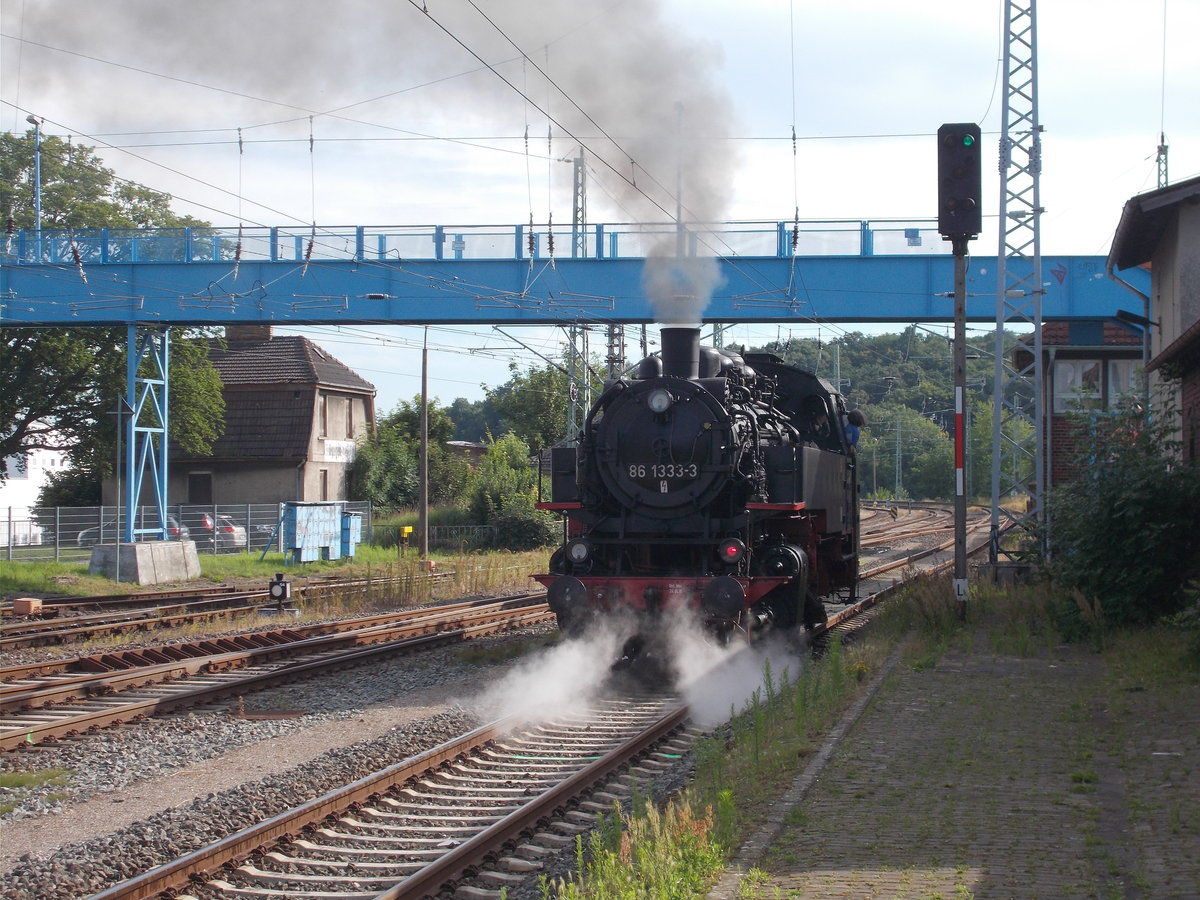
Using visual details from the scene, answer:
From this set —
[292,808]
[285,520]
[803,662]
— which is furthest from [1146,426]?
[285,520]

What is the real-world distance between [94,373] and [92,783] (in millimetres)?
27060

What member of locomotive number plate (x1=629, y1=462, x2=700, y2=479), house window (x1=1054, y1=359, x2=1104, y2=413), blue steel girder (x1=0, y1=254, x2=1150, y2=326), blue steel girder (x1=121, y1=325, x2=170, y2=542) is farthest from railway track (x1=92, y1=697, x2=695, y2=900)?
house window (x1=1054, y1=359, x2=1104, y2=413)

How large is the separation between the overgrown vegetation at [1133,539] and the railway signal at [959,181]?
3.35 metres

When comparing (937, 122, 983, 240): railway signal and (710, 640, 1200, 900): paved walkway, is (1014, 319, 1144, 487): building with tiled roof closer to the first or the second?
(937, 122, 983, 240): railway signal

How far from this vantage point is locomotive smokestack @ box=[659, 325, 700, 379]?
11.9 metres

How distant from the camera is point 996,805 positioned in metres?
6.19

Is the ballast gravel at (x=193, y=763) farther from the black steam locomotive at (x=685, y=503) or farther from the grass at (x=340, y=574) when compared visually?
the grass at (x=340, y=574)

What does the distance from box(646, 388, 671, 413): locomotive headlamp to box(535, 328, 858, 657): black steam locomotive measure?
0.01m

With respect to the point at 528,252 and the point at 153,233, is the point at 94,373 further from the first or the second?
the point at 528,252

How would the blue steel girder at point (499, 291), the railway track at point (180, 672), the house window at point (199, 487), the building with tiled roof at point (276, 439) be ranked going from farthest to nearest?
the house window at point (199, 487)
the building with tiled roof at point (276, 439)
the blue steel girder at point (499, 291)
the railway track at point (180, 672)

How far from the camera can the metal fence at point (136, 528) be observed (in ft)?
92.2

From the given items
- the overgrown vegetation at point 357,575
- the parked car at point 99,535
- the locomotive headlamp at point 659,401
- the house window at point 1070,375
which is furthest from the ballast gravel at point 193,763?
A: the parked car at point 99,535

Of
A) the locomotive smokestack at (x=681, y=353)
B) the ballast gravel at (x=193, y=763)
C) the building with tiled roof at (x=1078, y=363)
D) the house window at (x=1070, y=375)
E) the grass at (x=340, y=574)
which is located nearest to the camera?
the ballast gravel at (x=193, y=763)

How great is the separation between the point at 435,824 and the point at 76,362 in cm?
2861
